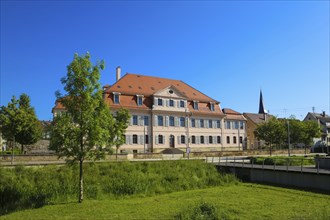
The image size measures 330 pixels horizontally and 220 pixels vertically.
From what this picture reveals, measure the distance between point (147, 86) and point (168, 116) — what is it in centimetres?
609

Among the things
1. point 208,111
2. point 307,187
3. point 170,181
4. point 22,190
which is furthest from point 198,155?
point 22,190

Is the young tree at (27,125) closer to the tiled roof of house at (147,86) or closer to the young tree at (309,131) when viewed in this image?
the tiled roof of house at (147,86)

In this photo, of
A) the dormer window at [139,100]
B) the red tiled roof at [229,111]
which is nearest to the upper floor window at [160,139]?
the dormer window at [139,100]

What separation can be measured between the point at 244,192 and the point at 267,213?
5.97m

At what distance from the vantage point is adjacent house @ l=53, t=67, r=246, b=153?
155 feet

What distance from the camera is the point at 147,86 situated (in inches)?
2019

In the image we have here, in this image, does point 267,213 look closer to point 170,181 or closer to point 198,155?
point 170,181

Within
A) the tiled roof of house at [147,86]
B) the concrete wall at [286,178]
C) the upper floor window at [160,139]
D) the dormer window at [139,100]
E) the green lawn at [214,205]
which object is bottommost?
the green lawn at [214,205]

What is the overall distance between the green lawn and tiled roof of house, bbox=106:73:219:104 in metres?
30.6

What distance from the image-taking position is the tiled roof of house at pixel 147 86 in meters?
47.9

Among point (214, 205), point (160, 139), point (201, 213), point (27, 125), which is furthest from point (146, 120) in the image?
point (201, 213)

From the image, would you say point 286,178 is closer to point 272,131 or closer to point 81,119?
point 81,119

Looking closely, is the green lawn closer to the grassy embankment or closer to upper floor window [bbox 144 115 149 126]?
the grassy embankment

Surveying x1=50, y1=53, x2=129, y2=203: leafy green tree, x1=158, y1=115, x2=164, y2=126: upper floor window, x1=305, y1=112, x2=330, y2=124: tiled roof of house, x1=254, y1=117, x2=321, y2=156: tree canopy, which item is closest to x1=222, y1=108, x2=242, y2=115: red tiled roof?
x1=254, y1=117, x2=321, y2=156: tree canopy
